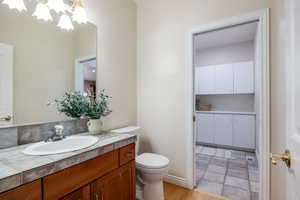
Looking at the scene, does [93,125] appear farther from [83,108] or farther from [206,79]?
[206,79]

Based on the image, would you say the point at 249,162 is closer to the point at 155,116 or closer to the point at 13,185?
the point at 155,116

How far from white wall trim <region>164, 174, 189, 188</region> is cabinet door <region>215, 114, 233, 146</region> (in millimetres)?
1973

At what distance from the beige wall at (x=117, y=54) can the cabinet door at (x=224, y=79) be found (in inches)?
93.5

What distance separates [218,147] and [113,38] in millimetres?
3306

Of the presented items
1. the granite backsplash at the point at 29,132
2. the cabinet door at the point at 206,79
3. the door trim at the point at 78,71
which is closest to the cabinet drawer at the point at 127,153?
the granite backsplash at the point at 29,132

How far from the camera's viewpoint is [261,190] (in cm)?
154

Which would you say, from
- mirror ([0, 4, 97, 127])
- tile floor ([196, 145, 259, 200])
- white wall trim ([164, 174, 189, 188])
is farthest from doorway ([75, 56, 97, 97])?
tile floor ([196, 145, 259, 200])

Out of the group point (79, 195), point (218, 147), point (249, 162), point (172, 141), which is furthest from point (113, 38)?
point (218, 147)

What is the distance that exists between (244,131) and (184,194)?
221cm

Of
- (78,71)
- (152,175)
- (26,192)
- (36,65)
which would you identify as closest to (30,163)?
(26,192)

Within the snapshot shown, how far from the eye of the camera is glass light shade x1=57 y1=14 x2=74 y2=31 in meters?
1.36

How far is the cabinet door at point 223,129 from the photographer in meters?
3.40

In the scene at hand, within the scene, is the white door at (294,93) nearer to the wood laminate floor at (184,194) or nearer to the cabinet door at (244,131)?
the wood laminate floor at (184,194)

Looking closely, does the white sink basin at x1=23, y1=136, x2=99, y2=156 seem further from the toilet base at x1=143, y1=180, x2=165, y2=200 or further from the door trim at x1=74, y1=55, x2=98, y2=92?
the toilet base at x1=143, y1=180, x2=165, y2=200
